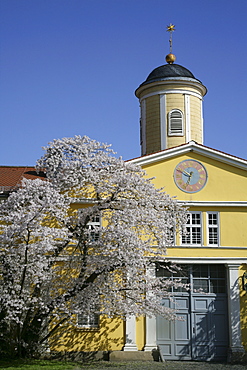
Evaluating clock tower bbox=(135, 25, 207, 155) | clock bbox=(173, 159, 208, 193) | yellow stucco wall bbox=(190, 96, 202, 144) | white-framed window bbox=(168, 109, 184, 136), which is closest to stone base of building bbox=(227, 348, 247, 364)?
clock bbox=(173, 159, 208, 193)

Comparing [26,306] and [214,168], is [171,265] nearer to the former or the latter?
[214,168]

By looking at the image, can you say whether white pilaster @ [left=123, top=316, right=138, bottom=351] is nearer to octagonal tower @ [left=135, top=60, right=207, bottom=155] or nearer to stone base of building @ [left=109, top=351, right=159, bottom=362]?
stone base of building @ [left=109, top=351, right=159, bottom=362]

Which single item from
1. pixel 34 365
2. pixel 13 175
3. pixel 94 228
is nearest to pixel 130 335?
pixel 34 365

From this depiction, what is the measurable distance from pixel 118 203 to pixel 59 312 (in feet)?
13.1

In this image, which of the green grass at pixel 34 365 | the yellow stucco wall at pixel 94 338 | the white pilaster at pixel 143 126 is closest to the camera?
the green grass at pixel 34 365

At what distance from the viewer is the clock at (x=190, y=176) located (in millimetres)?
23281

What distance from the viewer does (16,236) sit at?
713 inches

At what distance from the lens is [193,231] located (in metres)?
23.1

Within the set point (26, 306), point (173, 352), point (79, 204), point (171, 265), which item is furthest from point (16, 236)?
point (173, 352)

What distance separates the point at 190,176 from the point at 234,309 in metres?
5.31

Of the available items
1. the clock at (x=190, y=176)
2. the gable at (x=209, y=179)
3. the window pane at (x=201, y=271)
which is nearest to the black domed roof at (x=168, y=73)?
the gable at (x=209, y=179)

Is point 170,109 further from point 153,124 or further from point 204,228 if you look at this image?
point 204,228

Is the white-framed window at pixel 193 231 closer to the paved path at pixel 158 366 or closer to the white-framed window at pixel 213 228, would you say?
the white-framed window at pixel 213 228

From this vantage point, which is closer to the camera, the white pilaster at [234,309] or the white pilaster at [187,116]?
the white pilaster at [234,309]
